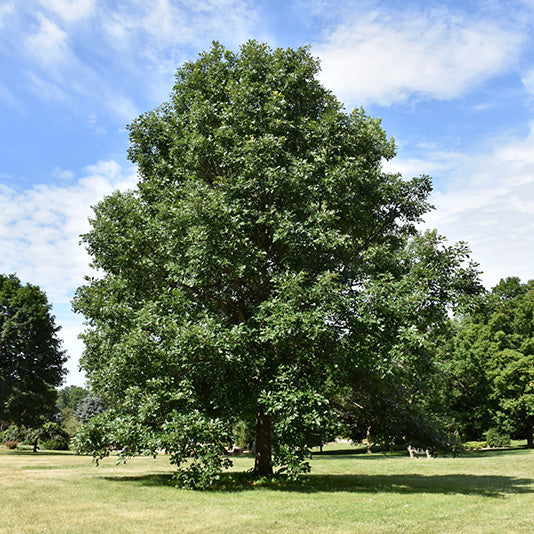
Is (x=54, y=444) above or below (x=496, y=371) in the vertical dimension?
below


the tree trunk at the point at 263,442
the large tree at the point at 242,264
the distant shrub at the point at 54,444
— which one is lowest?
the distant shrub at the point at 54,444

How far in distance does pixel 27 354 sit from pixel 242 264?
39.0 m

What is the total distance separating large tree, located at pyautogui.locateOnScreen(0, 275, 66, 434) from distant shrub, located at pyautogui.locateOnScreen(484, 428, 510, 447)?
47652 millimetres

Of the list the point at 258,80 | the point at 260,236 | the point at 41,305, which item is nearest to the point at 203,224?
the point at 260,236

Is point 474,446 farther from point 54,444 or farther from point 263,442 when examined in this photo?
point 54,444

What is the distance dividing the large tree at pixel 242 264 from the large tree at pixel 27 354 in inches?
1155

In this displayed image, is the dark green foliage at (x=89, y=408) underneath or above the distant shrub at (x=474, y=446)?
above

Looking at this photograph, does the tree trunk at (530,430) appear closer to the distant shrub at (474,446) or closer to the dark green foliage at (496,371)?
the dark green foliage at (496,371)

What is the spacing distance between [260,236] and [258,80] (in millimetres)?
6935

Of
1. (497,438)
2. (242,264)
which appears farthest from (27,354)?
(497,438)

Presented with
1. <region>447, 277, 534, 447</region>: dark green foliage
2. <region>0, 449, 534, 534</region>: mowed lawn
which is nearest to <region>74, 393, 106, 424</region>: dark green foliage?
<region>447, 277, 534, 447</region>: dark green foliage

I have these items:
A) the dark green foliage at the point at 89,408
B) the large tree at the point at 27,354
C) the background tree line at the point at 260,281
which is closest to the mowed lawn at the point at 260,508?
the background tree line at the point at 260,281

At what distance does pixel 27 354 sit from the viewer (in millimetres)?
45688

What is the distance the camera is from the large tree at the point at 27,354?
4425cm
